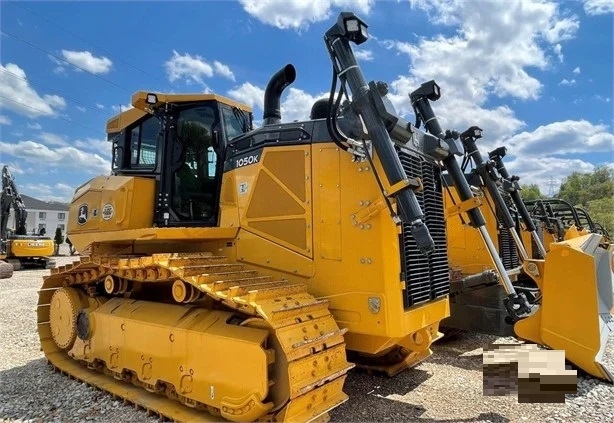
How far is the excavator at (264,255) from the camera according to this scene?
3.56m

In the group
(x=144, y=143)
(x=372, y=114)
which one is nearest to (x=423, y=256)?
(x=372, y=114)

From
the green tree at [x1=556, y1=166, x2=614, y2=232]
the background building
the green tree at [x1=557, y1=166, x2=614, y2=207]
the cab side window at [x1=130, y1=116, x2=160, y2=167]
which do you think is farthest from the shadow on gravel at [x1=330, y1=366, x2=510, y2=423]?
the background building

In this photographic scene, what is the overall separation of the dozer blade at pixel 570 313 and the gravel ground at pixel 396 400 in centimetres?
42

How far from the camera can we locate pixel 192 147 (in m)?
5.32

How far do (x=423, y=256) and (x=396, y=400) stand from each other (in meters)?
1.60

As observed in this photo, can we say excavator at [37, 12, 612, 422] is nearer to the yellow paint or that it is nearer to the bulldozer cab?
the bulldozer cab

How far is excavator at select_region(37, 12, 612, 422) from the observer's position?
3561 mm

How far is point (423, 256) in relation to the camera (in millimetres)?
4328

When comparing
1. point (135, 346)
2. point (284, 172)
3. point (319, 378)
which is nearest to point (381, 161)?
point (284, 172)

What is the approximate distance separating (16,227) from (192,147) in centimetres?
2174

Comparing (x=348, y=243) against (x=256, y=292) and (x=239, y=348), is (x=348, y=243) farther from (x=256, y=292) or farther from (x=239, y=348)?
(x=239, y=348)

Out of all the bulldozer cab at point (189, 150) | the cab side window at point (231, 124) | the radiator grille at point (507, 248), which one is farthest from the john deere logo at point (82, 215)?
the radiator grille at point (507, 248)

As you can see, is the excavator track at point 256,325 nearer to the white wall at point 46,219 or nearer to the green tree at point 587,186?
the green tree at point 587,186

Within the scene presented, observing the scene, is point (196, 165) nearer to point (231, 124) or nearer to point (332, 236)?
point (231, 124)
